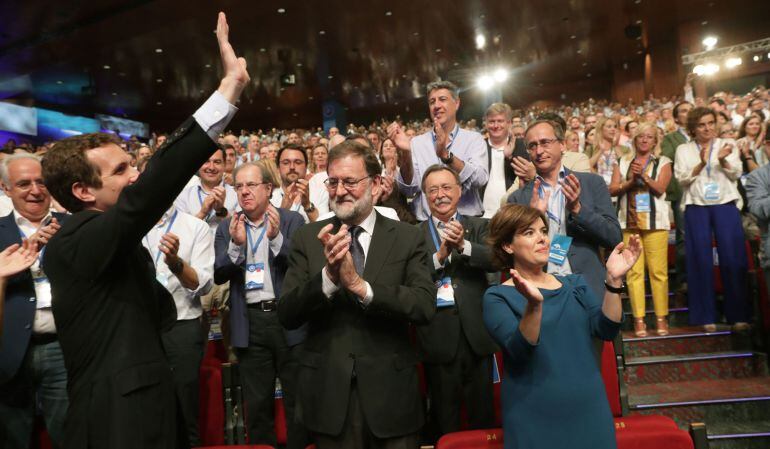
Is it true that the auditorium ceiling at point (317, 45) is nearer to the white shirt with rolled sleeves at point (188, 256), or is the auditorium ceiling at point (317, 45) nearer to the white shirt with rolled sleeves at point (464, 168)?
the white shirt with rolled sleeves at point (464, 168)

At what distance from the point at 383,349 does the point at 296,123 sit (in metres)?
19.5

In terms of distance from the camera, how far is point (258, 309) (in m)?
2.90

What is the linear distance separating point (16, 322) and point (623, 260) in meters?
2.34

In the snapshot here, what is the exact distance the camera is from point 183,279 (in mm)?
2627

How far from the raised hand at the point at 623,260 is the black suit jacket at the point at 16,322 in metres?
2.22

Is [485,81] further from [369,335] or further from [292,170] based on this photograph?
[369,335]

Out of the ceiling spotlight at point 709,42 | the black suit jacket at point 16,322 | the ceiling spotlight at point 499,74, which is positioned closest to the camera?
the black suit jacket at point 16,322

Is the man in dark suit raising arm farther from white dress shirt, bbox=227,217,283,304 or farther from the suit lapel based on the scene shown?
white dress shirt, bbox=227,217,283,304

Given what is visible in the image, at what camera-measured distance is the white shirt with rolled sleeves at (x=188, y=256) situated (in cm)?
286

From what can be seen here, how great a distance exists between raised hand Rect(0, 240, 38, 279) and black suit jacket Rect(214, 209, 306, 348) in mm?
1185

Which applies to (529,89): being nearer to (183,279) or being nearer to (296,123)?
(296,123)

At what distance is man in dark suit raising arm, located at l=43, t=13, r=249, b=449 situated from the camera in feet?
4.18

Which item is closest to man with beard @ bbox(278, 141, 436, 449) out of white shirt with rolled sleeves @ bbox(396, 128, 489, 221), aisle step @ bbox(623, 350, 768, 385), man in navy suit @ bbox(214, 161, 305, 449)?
man in navy suit @ bbox(214, 161, 305, 449)

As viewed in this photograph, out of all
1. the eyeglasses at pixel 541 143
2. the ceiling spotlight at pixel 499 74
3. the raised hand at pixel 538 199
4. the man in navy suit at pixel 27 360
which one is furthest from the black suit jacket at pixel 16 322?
the ceiling spotlight at pixel 499 74
